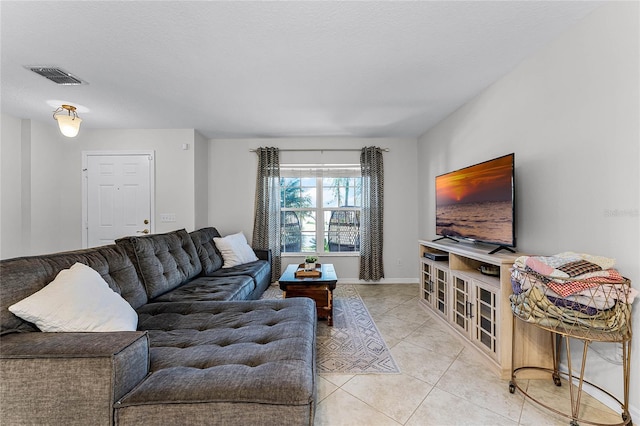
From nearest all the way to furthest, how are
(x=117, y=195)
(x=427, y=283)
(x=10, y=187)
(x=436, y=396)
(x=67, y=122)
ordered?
(x=436, y=396) → (x=67, y=122) → (x=427, y=283) → (x=10, y=187) → (x=117, y=195)

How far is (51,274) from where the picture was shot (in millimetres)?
1355

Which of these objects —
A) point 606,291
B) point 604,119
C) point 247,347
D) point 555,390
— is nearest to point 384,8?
point 604,119

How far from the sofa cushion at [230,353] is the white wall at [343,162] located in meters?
2.57

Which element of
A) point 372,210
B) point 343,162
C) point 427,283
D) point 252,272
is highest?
point 343,162

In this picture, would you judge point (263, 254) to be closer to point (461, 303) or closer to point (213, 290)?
point (213, 290)

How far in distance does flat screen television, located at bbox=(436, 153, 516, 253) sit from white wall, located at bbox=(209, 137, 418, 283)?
131cm

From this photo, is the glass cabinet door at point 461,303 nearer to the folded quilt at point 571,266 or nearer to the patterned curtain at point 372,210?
the folded quilt at point 571,266

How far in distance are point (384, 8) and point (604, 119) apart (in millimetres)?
1463

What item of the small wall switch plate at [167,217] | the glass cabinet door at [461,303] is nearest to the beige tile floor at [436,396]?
the glass cabinet door at [461,303]

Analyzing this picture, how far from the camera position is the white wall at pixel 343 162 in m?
4.35

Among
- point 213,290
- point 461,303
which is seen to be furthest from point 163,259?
point 461,303

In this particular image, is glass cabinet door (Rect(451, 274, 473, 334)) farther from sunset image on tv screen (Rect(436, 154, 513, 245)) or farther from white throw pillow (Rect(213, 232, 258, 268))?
white throw pillow (Rect(213, 232, 258, 268))

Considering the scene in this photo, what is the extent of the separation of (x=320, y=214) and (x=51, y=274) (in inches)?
135

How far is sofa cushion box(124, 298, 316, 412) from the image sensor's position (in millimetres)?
959
